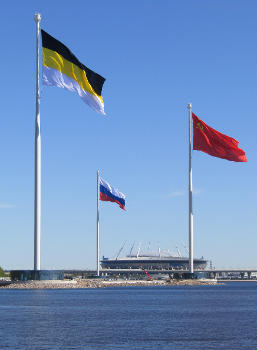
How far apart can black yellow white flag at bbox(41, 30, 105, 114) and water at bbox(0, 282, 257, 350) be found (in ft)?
71.6

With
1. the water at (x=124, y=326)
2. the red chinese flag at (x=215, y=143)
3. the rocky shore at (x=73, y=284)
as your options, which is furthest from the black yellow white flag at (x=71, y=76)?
the red chinese flag at (x=215, y=143)

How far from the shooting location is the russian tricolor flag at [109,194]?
125 metres

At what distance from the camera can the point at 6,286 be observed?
313ft

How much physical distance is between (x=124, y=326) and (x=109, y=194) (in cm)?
7589

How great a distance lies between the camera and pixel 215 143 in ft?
348

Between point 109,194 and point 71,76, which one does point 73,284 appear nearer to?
→ point 109,194

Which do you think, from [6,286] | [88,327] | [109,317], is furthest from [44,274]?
[88,327]

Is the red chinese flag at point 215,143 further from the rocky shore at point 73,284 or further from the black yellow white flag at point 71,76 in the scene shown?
the black yellow white flag at point 71,76

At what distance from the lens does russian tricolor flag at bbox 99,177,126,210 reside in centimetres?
12488

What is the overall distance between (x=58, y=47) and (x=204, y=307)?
3131 cm

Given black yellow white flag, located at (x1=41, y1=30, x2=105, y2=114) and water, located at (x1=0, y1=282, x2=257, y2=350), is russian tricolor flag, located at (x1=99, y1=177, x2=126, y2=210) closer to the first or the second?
black yellow white flag, located at (x1=41, y1=30, x2=105, y2=114)

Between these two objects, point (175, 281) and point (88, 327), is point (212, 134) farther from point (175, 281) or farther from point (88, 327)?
point (88, 327)

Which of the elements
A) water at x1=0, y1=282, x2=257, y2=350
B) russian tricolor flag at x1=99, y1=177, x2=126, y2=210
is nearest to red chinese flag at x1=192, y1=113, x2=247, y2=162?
russian tricolor flag at x1=99, y1=177, x2=126, y2=210

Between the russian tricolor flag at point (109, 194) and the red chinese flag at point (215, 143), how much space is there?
20545mm
